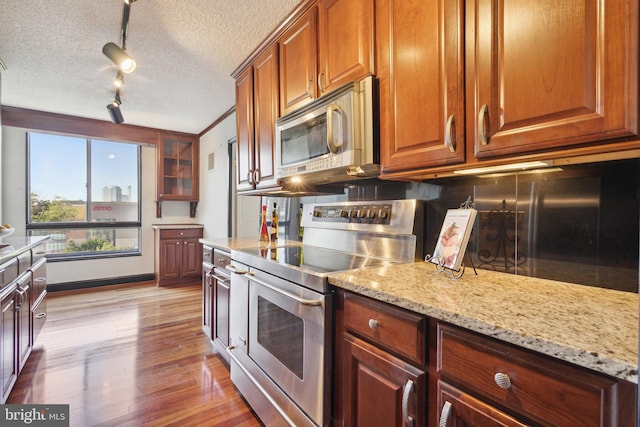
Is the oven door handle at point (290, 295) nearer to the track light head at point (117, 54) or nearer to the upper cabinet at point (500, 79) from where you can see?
the upper cabinet at point (500, 79)

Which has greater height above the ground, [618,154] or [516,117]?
[516,117]

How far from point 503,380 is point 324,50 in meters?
1.58

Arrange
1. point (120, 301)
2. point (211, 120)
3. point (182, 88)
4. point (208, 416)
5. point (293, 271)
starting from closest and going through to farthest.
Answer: point (293, 271) → point (208, 416) → point (182, 88) → point (120, 301) → point (211, 120)

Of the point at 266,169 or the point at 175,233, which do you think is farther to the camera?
the point at 175,233

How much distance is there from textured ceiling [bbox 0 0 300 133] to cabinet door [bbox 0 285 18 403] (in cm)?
176

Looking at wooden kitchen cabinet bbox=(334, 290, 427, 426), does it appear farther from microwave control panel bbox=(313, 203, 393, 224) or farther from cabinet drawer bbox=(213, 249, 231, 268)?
cabinet drawer bbox=(213, 249, 231, 268)

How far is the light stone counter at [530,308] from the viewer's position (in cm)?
54

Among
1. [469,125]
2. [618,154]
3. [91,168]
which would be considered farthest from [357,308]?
[91,168]

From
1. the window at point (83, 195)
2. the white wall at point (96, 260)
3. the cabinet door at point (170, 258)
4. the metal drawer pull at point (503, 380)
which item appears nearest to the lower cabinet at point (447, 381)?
the metal drawer pull at point (503, 380)

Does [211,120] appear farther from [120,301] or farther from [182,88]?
[120,301]

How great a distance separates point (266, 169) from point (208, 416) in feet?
5.03

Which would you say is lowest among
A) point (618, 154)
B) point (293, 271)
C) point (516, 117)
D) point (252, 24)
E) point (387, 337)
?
point (387, 337)

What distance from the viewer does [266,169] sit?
213 cm

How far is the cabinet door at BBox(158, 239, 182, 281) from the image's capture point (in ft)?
14.4
